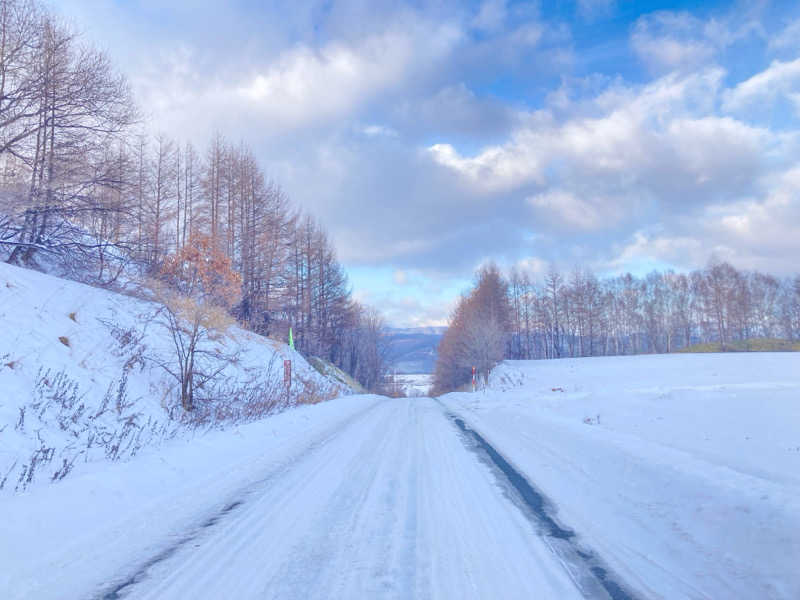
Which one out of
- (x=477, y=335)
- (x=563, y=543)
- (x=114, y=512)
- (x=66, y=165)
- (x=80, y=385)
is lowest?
(x=563, y=543)

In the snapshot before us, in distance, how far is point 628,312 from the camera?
66.1 meters

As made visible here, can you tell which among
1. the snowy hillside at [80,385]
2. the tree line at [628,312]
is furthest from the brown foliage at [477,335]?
the snowy hillside at [80,385]

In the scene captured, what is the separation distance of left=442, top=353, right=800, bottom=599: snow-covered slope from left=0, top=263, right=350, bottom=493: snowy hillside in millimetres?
5573

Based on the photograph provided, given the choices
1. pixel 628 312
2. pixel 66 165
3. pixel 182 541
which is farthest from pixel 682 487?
pixel 628 312

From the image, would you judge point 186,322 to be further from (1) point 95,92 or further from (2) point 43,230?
(1) point 95,92

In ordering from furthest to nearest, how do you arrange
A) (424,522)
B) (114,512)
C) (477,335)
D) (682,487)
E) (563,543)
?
(477,335), (682,487), (114,512), (424,522), (563,543)

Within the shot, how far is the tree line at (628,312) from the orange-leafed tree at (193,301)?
37.3 meters

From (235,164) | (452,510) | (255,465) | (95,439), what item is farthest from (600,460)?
(235,164)

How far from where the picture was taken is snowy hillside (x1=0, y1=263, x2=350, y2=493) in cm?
590

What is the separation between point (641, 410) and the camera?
10.8 m

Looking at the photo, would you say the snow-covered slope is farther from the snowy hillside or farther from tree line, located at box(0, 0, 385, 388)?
tree line, located at box(0, 0, 385, 388)

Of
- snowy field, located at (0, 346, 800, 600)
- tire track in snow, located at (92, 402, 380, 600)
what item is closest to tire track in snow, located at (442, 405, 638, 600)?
snowy field, located at (0, 346, 800, 600)

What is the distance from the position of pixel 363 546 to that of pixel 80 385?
7.55m

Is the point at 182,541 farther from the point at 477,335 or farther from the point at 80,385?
the point at 477,335
